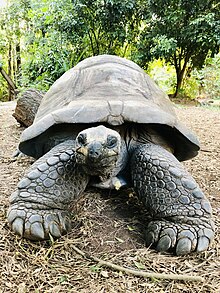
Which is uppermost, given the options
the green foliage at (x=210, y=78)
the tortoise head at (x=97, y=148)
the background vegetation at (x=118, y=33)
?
the tortoise head at (x=97, y=148)

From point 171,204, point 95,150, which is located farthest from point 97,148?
point 171,204

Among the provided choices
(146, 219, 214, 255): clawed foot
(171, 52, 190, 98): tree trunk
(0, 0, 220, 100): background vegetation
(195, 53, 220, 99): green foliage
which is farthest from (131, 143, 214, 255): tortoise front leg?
(171, 52, 190, 98): tree trunk

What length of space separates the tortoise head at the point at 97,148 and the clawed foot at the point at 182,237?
444 millimetres

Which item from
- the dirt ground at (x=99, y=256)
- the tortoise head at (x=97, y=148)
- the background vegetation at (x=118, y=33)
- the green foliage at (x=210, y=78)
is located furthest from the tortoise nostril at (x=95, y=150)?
the green foliage at (x=210, y=78)

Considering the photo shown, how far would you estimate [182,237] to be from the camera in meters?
1.76

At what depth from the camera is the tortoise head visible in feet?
5.88

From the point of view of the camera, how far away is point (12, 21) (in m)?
12.0

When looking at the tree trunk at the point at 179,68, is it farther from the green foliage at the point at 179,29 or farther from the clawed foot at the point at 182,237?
the clawed foot at the point at 182,237

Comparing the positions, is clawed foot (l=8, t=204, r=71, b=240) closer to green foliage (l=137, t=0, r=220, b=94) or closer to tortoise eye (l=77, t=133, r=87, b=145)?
tortoise eye (l=77, t=133, r=87, b=145)

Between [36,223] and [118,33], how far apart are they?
871 centimetres

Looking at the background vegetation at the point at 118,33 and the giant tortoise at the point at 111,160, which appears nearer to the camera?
the giant tortoise at the point at 111,160

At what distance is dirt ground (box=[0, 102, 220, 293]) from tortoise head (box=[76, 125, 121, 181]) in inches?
14.8

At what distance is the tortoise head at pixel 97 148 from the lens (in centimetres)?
179

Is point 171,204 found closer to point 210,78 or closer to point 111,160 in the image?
point 111,160
